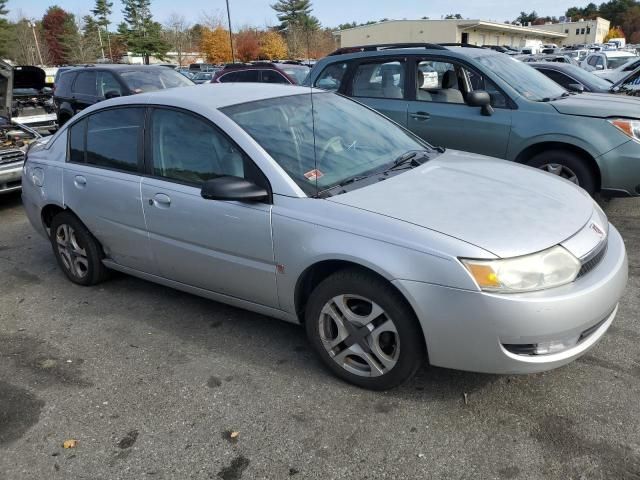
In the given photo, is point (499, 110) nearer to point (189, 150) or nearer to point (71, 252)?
point (189, 150)

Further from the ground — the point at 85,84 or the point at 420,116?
the point at 85,84

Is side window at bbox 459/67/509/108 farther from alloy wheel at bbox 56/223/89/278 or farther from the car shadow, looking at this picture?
alloy wheel at bbox 56/223/89/278

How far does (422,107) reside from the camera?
19.8ft

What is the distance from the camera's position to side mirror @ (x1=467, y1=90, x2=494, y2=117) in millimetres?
5457

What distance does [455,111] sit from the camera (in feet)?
19.0

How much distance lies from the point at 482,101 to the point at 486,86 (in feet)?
1.22

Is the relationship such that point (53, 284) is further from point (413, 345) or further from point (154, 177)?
point (413, 345)

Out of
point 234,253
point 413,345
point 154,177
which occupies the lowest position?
point 413,345

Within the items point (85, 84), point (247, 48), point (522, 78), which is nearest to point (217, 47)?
point (247, 48)

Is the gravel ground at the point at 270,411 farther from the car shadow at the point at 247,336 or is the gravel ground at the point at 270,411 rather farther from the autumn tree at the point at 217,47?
the autumn tree at the point at 217,47

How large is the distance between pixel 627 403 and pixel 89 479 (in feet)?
8.40

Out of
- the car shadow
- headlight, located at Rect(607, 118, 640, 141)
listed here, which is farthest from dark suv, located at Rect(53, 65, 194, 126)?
headlight, located at Rect(607, 118, 640, 141)

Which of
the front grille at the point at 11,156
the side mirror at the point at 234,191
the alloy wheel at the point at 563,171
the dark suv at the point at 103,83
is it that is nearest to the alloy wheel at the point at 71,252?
the side mirror at the point at 234,191

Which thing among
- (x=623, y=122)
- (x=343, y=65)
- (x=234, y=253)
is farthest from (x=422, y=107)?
(x=234, y=253)
